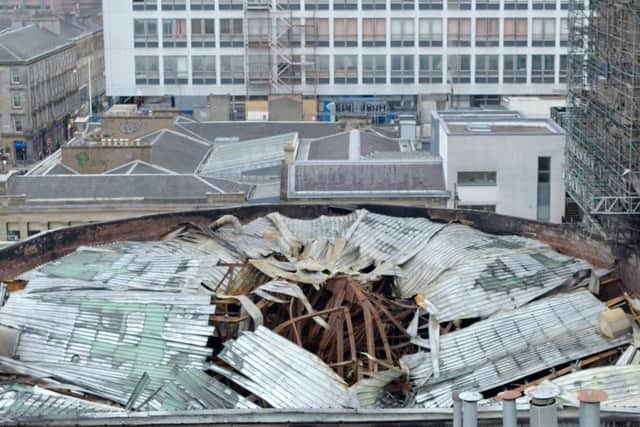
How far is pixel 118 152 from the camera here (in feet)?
284

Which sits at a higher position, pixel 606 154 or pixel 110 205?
pixel 606 154

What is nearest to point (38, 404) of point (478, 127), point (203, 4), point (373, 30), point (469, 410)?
point (469, 410)

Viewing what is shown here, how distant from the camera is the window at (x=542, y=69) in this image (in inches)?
4751

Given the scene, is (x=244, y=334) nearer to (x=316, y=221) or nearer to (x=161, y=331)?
(x=161, y=331)

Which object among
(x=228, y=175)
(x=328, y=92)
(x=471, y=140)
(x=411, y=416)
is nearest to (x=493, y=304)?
(x=411, y=416)

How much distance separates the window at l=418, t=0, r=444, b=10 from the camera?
11975 cm

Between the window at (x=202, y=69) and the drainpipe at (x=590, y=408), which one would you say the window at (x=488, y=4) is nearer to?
the window at (x=202, y=69)

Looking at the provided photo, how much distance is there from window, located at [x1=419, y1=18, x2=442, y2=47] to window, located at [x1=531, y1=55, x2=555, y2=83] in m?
7.94

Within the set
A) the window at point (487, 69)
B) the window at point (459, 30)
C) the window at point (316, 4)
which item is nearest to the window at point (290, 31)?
the window at point (316, 4)

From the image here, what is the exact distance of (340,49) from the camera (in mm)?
121188

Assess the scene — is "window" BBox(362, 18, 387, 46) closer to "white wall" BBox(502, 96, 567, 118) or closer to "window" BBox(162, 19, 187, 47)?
"window" BBox(162, 19, 187, 47)

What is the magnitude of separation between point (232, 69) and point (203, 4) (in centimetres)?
585

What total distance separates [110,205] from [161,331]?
35.8 metres

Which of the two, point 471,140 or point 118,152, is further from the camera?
point 118,152
